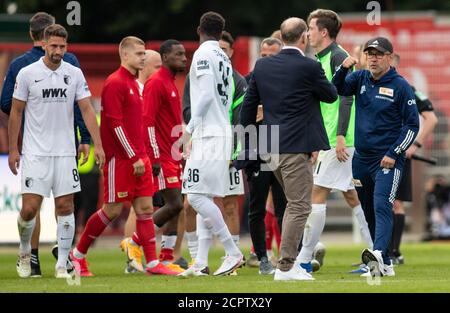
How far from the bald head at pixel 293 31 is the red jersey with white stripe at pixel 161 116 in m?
2.55

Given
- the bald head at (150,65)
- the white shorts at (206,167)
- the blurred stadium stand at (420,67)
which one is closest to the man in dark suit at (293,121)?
the white shorts at (206,167)

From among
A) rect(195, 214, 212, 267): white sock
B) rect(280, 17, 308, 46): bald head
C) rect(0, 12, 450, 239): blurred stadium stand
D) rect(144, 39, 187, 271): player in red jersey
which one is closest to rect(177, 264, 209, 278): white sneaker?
rect(195, 214, 212, 267): white sock

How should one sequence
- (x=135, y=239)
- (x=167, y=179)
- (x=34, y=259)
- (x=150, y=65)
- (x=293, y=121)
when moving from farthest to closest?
(x=150, y=65), (x=167, y=179), (x=135, y=239), (x=34, y=259), (x=293, y=121)

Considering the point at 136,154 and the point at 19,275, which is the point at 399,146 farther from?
the point at 19,275

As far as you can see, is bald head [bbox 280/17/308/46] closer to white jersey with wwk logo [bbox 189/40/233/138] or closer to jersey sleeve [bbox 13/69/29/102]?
white jersey with wwk logo [bbox 189/40/233/138]

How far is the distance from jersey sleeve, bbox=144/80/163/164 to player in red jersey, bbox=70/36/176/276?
516mm

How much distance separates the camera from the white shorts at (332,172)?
44.8 ft

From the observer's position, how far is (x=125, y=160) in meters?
13.1

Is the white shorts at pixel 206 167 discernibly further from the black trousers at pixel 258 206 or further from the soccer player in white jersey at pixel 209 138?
the black trousers at pixel 258 206

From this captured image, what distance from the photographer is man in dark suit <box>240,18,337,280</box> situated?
11.6 meters

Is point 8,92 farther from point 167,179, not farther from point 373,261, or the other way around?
point 373,261

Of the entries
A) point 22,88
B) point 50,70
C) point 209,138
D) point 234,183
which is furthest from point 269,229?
point 22,88

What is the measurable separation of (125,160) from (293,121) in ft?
7.40
